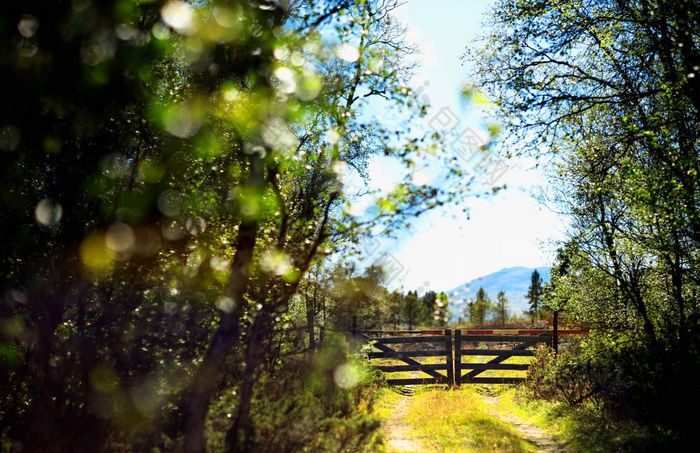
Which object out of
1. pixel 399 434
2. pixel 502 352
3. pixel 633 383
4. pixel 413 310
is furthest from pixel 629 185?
pixel 413 310

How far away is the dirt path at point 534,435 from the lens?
8.30 m

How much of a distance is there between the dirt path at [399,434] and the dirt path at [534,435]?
7.31 feet

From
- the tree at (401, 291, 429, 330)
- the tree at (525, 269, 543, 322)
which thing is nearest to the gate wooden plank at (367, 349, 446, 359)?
the tree at (525, 269, 543, 322)

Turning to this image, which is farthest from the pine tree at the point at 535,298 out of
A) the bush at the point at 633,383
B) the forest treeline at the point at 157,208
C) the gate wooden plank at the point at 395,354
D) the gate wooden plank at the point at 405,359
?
the forest treeline at the point at 157,208

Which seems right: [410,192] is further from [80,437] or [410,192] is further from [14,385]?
[14,385]

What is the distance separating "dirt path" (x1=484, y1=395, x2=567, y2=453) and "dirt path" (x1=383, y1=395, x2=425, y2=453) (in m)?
2.23

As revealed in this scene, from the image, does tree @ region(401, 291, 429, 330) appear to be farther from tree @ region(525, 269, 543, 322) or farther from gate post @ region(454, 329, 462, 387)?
gate post @ region(454, 329, 462, 387)

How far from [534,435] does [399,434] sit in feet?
9.26

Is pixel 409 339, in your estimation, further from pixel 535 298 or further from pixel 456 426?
pixel 535 298

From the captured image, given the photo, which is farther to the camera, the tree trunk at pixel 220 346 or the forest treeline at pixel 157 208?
the forest treeline at pixel 157 208

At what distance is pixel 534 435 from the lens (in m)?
9.34

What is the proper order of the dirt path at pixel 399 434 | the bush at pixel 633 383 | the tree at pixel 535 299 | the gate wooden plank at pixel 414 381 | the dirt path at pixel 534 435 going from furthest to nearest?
the tree at pixel 535 299, the gate wooden plank at pixel 414 381, the dirt path at pixel 534 435, the bush at pixel 633 383, the dirt path at pixel 399 434

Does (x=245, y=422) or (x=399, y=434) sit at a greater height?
(x=245, y=422)

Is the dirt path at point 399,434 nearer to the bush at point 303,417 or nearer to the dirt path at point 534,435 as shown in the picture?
the bush at point 303,417
